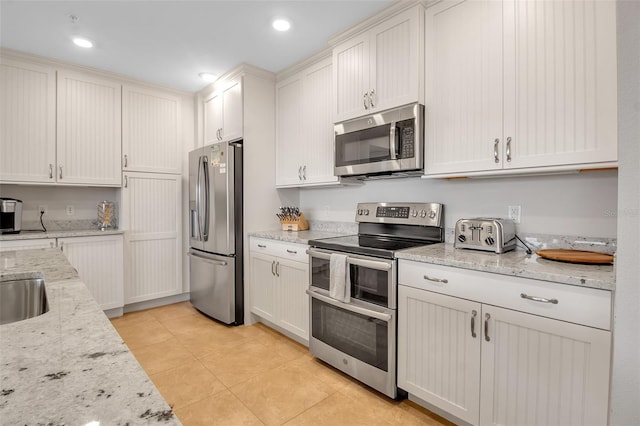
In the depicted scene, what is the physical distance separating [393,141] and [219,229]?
1919mm

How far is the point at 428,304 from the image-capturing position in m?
1.77

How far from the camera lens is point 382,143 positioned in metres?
2.30

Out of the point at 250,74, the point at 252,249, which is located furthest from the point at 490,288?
the point at 250,74

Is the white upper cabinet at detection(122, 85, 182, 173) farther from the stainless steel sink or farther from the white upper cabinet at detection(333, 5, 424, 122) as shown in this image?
the stainless steel sink

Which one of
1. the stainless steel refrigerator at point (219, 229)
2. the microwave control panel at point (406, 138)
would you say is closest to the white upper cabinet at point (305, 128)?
the stainless steel refrigerator at point (219, 229)

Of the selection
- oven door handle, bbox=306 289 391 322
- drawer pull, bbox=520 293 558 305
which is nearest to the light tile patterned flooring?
oven door handle, bbox=306 289 391 322

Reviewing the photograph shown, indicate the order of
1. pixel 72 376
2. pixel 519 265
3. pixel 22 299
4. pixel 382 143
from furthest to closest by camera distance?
pixel 382 143 < pixel 519 265 < pixel 22 299 < pixel 72 376

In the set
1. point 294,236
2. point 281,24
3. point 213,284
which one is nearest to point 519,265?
point 294,236

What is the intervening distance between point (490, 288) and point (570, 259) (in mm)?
385

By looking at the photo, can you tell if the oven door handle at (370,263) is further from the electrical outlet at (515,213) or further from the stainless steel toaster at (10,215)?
the stainless steel toaster at (10,215)

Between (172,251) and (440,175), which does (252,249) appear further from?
(440,175)

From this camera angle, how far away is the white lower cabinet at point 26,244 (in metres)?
2.77

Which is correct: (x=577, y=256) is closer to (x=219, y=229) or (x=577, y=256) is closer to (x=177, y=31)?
(x=219, y=229)

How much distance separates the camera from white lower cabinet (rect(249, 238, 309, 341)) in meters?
2.64
